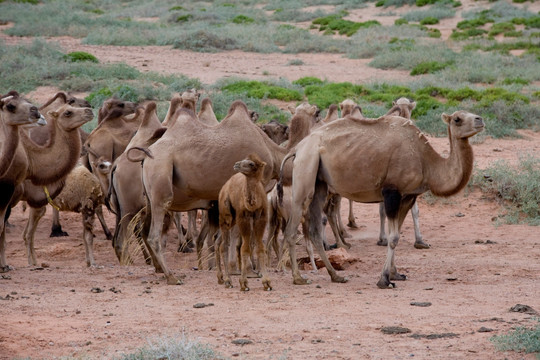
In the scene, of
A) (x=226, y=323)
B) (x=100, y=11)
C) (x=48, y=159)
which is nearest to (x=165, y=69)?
(x=48, y=159)

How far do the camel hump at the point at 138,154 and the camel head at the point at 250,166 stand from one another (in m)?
1.72

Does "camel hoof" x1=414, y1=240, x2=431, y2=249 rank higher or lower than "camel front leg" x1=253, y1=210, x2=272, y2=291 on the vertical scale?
lower

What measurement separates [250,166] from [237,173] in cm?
111

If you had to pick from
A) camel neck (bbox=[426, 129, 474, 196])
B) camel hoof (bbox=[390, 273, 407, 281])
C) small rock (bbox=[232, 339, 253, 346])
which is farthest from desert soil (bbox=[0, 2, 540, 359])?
camel neck (bbox=[426, 129, 474, 196])

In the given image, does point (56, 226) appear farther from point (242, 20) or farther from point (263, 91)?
point (242, 20)

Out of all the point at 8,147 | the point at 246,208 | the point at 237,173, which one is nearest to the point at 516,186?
the point at 237,173

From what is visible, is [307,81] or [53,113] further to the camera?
[307,81]

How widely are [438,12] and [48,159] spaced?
34.3 metres

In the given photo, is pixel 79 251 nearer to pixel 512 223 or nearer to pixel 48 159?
pixel 48 159

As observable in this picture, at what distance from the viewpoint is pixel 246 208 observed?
8.80 meters

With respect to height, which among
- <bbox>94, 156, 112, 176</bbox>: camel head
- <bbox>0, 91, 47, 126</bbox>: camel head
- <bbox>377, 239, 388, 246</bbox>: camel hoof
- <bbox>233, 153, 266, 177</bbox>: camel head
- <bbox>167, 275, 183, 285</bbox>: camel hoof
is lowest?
<bbox>377, 239, 388, 246</bbox>: camel hoof

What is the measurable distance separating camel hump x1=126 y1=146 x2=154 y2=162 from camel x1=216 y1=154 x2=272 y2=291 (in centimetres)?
130

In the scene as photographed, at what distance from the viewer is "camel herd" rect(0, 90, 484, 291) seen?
9445 millimetres

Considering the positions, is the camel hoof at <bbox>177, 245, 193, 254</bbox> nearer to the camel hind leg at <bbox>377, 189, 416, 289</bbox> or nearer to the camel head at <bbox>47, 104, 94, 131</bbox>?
the camel head at <bbox>47, 104, 94, 131</bbox>
